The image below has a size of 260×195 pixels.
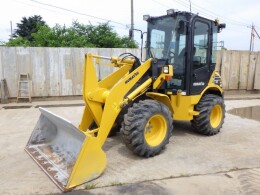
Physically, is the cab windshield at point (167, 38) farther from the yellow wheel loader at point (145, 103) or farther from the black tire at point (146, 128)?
the black tire at point (146, 128)

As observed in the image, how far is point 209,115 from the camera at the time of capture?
19.8 ft

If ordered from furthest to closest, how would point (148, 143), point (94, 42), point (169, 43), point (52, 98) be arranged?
point (94, 42) < point (52, 98) < point (169, 43) < point (148, 143)

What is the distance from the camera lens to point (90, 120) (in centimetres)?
522

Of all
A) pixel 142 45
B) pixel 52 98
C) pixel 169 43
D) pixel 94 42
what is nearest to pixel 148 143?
pixel 169 43

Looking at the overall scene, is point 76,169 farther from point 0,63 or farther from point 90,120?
point 0,63

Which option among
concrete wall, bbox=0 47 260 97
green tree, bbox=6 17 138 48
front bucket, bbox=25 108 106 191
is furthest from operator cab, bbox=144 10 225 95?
green tree, bbox=6 17 138 48

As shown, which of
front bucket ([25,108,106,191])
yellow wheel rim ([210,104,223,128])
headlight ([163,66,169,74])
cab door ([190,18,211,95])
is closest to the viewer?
front bucket ([25,108,106,191])

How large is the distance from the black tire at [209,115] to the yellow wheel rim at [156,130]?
1339 mm

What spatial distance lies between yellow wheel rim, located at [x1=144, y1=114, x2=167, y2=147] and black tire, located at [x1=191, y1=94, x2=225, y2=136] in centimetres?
134

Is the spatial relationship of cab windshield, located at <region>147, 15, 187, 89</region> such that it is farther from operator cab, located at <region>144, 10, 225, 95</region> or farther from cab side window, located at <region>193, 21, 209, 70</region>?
cab side window, located at <region>193, 21, 209, 70</region>

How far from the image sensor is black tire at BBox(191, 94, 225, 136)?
19.6 feet

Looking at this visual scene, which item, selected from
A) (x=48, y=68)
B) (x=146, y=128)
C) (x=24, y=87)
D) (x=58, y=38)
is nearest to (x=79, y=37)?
(x=58, y=38)

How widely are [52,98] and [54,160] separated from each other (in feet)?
22.3

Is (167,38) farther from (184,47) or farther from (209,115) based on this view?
(209,115)
